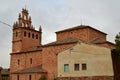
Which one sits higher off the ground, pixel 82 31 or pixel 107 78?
pixel 82 31

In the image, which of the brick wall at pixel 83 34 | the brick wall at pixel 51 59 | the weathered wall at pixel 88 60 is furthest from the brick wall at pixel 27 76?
the brick wall at pixel 83 34

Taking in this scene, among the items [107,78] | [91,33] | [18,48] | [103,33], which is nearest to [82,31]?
[91,33]

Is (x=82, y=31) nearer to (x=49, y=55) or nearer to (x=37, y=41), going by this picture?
(x=49, y=55)

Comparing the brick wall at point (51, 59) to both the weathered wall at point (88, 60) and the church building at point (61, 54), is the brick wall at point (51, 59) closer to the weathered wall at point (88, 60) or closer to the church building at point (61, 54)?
the church building at point (61, 54)

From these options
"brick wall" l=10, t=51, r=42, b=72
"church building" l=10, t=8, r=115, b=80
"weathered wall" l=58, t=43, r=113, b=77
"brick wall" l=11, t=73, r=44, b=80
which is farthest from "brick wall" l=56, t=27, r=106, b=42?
"weathered wall" l=58, t=43, r=113, b=77

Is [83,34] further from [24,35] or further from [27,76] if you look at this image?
[24,35]

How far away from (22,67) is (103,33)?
59.3ft

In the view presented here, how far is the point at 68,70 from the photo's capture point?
34.0m

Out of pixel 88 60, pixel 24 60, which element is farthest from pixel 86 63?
pixel 24 60

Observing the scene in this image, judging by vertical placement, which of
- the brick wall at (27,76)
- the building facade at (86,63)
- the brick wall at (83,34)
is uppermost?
the brick wall at (83,34)

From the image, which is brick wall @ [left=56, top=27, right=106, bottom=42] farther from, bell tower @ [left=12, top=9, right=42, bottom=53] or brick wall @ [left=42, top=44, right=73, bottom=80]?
bell tower @ [left=12, top=9, right=42, bottom=53]

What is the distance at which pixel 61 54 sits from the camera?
115 feet

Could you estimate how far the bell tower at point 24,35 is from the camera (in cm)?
5488

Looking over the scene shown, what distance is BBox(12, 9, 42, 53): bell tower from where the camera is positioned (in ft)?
180
